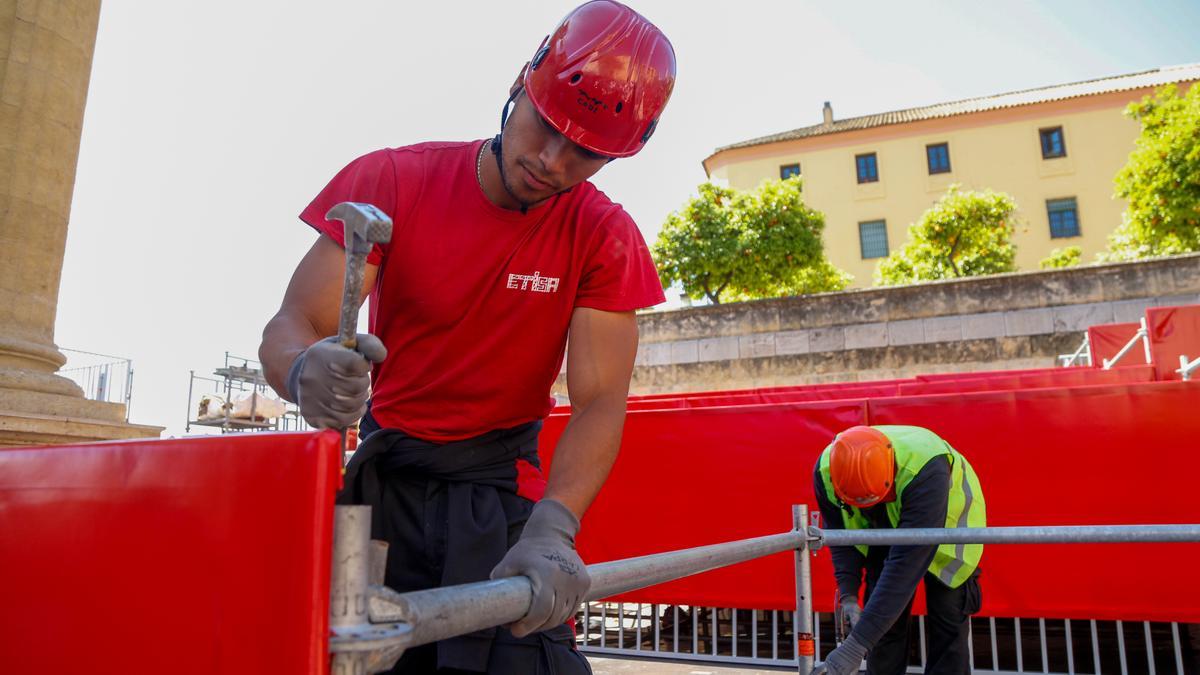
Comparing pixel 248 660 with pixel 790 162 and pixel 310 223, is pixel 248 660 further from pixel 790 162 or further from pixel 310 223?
pixel 790 162

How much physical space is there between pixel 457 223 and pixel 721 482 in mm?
4237

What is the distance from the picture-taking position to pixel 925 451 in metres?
3.79

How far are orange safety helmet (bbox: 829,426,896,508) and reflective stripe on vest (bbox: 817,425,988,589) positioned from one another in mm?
67

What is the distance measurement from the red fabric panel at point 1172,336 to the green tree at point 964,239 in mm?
17660

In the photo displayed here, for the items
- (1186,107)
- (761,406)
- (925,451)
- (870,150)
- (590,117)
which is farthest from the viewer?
(870,150)

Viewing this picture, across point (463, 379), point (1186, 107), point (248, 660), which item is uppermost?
point (1186, 107)

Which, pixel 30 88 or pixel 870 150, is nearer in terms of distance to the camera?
pixel 30 88

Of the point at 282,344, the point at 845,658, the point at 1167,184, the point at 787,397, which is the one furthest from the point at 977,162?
the point at 282,344

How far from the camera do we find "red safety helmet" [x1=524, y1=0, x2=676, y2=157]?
1791mm

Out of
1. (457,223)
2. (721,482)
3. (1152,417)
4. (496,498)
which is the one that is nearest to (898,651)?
(721,482)

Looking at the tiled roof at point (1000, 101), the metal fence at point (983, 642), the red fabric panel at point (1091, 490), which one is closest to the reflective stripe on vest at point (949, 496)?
the metal fence at point (983, 642)

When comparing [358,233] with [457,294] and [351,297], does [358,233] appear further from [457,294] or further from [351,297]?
[457,294]

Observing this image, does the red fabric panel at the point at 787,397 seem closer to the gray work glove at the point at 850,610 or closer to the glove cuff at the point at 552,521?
the gray work glove at the point at 850,610

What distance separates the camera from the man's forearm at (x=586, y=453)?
1804 millimetres
